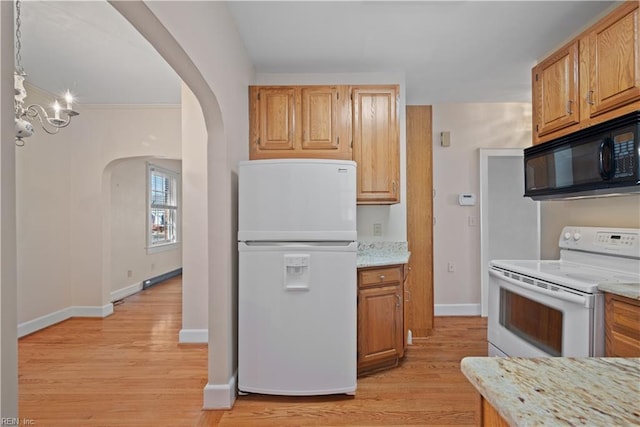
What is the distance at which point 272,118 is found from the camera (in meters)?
2.82

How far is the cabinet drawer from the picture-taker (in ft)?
8.03

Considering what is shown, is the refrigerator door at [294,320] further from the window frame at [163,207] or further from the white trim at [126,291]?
the window frame at [163,207]

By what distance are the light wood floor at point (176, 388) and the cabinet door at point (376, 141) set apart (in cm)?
144

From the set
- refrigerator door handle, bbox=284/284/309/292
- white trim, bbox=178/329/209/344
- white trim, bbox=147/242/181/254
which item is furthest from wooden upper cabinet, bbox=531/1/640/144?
white trim, bbox=147/242/181/254

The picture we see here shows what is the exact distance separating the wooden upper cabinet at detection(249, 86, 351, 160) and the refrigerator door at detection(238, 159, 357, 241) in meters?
0.65

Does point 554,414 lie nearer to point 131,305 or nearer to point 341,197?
point 341,197

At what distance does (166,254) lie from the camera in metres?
6.47

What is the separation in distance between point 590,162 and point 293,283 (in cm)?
187

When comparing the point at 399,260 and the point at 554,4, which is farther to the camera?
the point at 399,260

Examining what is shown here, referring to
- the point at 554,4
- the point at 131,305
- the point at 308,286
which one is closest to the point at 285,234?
the point at 308,286

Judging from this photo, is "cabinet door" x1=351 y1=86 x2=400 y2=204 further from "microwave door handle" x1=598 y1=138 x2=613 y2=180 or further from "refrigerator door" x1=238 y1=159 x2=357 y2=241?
"microwave door handle" x1=598 y1=138 x2=613 y2=180

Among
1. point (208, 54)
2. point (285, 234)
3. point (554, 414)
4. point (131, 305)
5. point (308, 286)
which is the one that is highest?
point (208, 54)

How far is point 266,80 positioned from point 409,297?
2489mm

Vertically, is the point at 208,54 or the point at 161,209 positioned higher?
the point at 208,54
